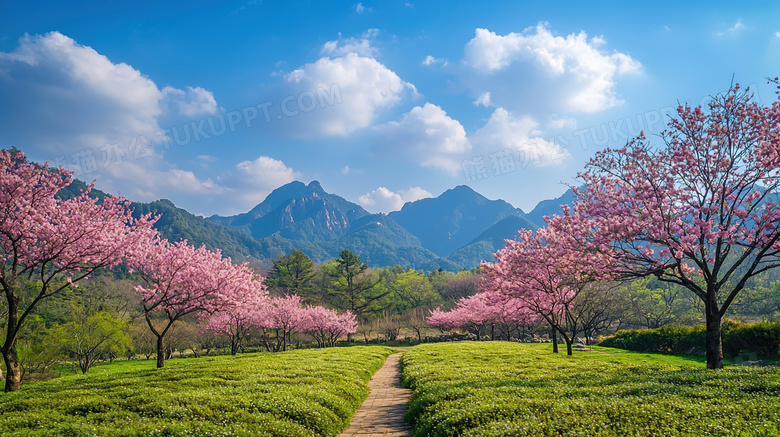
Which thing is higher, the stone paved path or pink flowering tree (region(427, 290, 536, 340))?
the stone paved path

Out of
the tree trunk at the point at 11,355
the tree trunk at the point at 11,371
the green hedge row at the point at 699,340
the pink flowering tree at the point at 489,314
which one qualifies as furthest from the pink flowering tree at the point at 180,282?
the green hedge row at the point at 699,340

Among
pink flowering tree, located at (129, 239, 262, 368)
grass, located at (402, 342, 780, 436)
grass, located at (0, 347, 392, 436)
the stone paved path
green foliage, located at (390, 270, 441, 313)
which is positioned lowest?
green foliage, located at (390, 270, 441, 313)

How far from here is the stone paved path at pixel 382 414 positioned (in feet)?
32.3

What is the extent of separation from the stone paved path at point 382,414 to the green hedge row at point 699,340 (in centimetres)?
2772

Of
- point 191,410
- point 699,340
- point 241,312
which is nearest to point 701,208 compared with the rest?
point 191,410

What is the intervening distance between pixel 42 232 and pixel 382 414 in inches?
713

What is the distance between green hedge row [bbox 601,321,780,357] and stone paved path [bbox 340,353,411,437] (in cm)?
2772

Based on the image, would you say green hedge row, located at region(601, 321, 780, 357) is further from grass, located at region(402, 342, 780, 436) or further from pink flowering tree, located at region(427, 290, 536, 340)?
grass, located at region(402, 342, 780, 436)

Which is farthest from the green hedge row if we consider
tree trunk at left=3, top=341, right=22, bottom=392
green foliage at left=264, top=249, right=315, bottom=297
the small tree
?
green foliage at left=264, top=249, right=315, bottom=297

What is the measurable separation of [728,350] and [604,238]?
23.8 metres

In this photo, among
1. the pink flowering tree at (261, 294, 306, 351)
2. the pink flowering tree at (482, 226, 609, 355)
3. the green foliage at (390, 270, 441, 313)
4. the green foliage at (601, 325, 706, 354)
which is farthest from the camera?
the green foliage at (390, 270, 441, 313)

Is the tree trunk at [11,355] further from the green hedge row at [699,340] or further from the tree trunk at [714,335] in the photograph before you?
the green hedge row at [699,340]

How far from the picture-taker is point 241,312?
40438 millimetres

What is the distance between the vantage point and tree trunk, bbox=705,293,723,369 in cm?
1456
